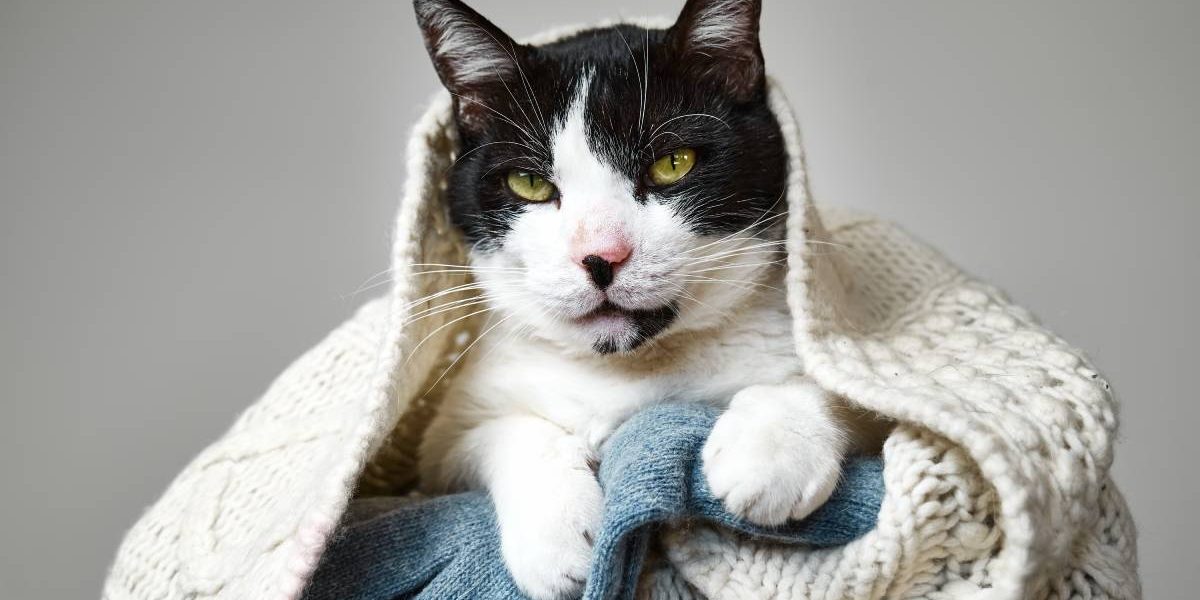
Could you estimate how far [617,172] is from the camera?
1006 millimetres

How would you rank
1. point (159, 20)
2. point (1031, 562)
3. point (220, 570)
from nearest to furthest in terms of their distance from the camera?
point (1031, 562) → point (220, 570) → point (159, 20)

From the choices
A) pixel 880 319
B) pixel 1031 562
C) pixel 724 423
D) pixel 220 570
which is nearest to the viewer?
pixel 1031 562

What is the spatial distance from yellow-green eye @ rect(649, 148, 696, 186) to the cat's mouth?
14cm

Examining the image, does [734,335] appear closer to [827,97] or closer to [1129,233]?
[827,97]

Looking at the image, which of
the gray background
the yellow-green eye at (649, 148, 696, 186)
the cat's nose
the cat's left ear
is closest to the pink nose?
the cat's nose

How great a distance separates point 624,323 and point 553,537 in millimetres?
238

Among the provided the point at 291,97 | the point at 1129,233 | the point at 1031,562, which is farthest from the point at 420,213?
the point at 1129,233

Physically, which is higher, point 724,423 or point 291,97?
point 291,97

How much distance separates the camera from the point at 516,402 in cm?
115

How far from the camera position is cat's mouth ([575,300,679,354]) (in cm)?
99

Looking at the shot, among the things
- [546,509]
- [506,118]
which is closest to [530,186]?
[506,118]

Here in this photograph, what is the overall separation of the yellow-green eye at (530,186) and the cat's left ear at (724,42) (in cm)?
21

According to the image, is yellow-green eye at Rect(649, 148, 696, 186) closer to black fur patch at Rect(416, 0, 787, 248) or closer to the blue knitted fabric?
black fur patch at Rect(416, 0, 787, 248)

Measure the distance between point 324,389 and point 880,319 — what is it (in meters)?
0.74
